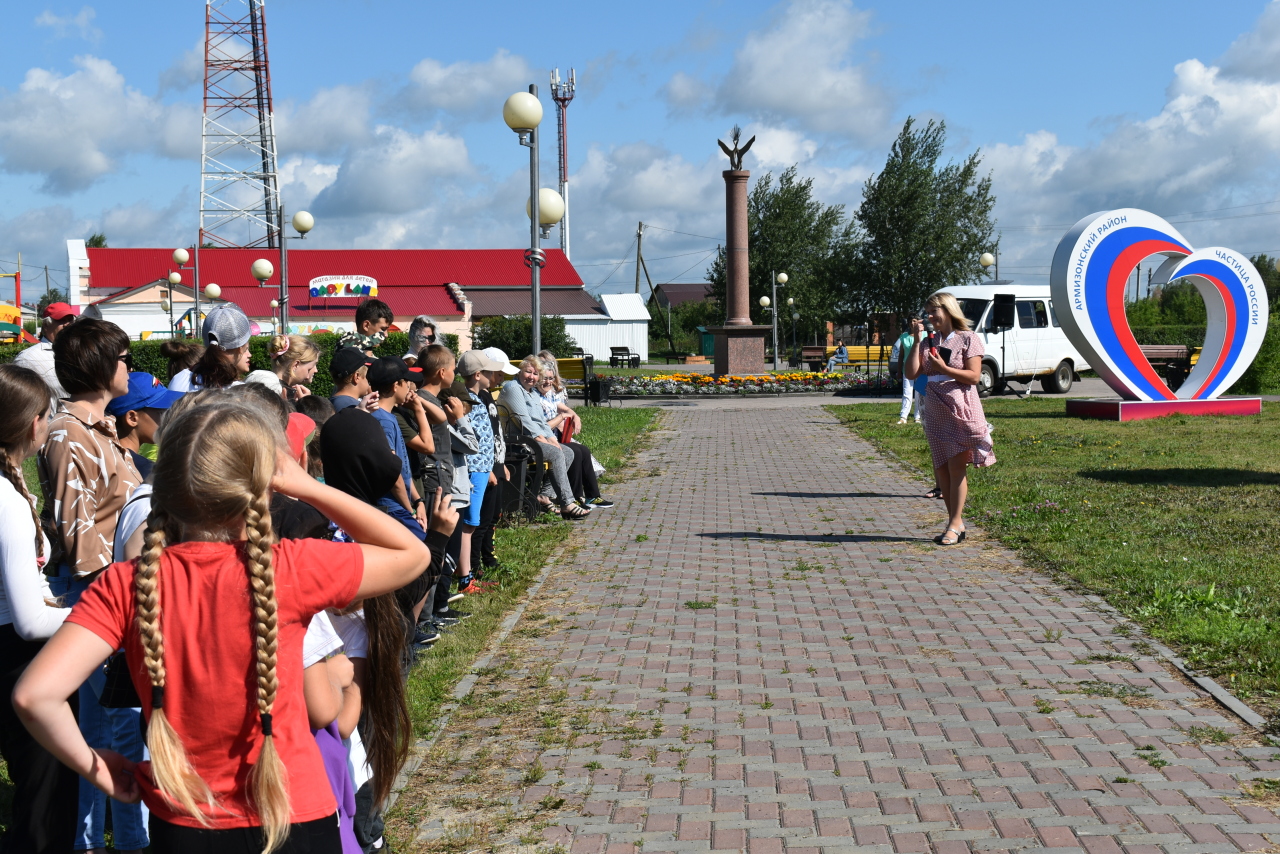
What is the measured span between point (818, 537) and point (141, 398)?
238 inches

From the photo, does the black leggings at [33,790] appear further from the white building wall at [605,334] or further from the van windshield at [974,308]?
the white building wall at [605,334]

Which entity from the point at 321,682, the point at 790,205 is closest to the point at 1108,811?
the point at 321,682

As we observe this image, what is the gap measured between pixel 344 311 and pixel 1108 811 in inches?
2020

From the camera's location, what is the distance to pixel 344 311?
52250mm

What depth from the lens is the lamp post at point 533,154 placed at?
11.4 metres

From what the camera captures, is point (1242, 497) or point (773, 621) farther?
point (1242, 497)

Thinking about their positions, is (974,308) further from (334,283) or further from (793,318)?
(334,283)

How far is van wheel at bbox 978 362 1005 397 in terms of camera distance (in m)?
24.7

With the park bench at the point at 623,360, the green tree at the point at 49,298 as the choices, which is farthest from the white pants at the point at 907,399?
the green tree at the point at 49,298

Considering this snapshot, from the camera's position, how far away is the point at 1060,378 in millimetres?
26297

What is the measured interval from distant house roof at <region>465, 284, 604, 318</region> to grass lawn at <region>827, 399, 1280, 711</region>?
4275 cm

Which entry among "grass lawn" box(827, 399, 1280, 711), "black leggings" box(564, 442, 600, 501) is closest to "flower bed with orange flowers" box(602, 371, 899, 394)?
"grass lawn" box(827, 399, 1280, 711)

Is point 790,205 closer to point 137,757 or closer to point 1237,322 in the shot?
point 1237,322

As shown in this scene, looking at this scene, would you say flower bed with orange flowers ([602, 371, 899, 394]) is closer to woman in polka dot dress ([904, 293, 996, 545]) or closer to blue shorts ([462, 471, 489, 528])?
woman in polka dot dress ([904, 293, 996, 545])
